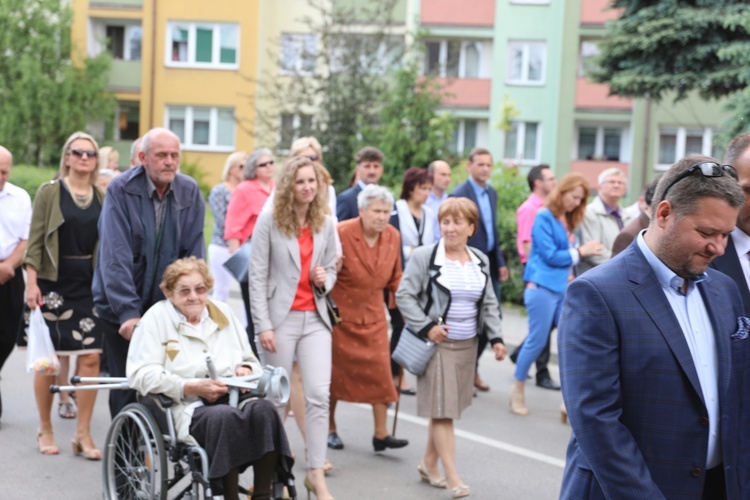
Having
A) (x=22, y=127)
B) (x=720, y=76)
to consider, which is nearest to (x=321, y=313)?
(x=720, y=76)

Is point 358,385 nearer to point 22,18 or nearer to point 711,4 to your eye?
point 711,4

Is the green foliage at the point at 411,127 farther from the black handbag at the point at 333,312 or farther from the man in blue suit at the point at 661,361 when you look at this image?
the man in blue suit at the point at 661,361

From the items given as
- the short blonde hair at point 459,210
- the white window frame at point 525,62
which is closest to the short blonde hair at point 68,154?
the short blonde hair at point 459,210

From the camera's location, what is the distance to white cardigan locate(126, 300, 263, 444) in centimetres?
580

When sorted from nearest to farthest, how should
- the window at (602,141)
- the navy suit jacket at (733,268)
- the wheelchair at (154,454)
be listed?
the navy suit jacket at (733,268), the wheelchair at (154,454), the window at (602,141)

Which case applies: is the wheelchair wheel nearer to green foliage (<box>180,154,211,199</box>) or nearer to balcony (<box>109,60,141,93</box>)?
green foliage (<box>180,154,211,199</box>)

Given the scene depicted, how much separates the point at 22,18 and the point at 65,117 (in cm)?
411

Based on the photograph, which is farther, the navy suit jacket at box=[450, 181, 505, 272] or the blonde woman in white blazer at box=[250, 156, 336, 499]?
the navy suit jacket at box=[450, 181, 505, 272]

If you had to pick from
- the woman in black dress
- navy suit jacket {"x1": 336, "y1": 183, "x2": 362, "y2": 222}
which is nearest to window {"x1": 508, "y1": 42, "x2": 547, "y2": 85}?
navy suit jacket {"x1": 336, "y1": 183, "x2": 362, "y2": 222}

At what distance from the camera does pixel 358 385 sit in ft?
24.7

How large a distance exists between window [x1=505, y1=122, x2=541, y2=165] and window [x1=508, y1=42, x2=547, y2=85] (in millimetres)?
1624

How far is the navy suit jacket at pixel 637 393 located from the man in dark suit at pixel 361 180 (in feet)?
20.5

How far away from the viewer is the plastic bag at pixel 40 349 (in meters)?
7.36

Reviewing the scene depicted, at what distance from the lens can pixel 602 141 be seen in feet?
133
